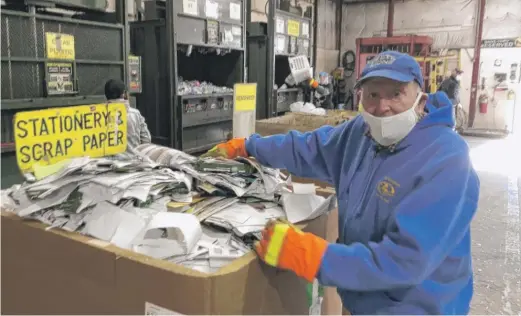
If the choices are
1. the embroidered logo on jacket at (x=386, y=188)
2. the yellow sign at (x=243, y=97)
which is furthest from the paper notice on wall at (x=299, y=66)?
the embroidered logo on jacket at (x=386, y=188)

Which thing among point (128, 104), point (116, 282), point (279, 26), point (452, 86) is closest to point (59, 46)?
point (128, 104)

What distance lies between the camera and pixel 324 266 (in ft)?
3.48

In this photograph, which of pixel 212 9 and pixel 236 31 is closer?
pixel 212 9

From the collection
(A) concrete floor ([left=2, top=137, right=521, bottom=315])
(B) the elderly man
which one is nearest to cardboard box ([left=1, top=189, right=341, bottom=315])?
(B) the elderly man

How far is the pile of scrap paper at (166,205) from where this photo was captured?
3.60ft

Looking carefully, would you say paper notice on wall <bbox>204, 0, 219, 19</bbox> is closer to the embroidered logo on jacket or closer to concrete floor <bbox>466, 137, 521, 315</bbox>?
concrete floor <bbox>466, 137, 521, 315</bbox>

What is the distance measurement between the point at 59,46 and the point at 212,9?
1.98 m

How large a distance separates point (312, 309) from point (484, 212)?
3928 millimetres

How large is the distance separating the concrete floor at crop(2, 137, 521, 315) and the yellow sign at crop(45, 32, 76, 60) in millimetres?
817

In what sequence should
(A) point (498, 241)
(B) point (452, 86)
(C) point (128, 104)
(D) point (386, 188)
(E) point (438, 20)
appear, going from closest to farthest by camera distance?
(D) point (386, 188) → (C) point (128, 104) → (A) point (498, 241) → (B) point (452, 86) → (E) point (438, 20)

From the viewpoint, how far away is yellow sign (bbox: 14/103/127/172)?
129cm

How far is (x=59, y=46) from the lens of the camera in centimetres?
315

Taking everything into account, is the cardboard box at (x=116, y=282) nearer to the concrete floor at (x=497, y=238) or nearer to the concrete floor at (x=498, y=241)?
the concrete floor at (x=497, y=238)

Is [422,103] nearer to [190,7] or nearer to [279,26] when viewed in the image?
[190,7]
